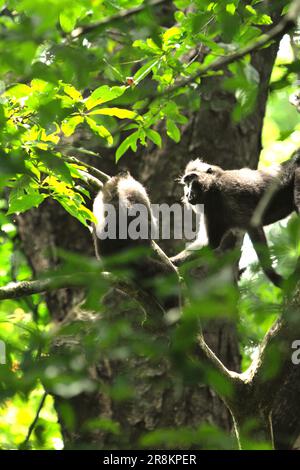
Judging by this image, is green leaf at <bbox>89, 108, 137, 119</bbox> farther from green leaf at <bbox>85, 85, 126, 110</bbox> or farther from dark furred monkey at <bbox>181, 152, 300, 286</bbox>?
dark furred monkey at <bbox>181, 152, 300, 286</bbox>

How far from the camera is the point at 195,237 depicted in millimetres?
5965

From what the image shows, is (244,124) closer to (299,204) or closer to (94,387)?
(299,204)

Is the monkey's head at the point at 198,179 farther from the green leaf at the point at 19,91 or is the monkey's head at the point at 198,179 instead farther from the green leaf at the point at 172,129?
the green leaf at the point at 19,91

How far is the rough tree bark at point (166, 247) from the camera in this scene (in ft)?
16.7

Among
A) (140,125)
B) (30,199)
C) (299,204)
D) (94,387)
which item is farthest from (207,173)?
(94,387)

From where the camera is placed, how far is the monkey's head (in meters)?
5.67

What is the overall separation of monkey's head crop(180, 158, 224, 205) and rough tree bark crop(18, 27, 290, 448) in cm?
10

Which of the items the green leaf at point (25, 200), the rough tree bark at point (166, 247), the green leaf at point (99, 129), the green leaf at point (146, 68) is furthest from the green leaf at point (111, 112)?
the rough tree bark at point (166, 247)

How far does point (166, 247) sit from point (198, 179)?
0.68 metres

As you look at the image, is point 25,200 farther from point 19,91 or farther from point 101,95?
point 101,95

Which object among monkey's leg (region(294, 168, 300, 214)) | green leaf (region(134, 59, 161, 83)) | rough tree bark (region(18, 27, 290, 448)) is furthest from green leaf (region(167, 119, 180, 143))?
monkey's leg (region(294, 168, 300, 214))

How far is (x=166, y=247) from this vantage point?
5461 mm

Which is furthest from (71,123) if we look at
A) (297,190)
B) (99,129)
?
(297,190)
